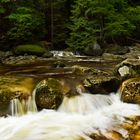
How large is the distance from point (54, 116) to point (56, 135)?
4.14 ft

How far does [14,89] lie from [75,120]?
7.11 ft

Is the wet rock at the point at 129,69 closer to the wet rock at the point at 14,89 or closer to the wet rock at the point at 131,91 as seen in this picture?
the wet rock at the point at 131,91

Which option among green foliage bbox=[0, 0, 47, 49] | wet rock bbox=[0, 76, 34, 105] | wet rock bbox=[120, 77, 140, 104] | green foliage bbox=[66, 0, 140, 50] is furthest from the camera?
green foliage bbox=[0, 0, 47, 49]

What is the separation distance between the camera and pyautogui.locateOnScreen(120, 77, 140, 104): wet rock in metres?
9.45

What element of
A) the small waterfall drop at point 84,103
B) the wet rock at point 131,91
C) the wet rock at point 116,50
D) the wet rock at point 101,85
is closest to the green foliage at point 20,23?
the wet rock at point 116,50

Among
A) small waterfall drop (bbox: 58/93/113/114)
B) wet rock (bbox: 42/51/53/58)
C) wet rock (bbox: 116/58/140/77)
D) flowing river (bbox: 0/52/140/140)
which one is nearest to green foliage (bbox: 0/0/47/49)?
wet rock (bbox: 42/51/53/58)

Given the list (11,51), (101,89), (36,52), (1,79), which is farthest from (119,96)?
(11,51)

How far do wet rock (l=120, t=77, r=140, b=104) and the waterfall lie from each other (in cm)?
271

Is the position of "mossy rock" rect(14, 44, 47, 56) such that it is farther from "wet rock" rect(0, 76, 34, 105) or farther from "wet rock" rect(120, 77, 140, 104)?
"wet rock" rect(120, 77, 140, 104)

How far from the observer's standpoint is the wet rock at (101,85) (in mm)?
9984

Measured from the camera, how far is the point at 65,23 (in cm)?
2570

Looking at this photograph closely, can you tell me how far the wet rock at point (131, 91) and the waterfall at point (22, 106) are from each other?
2.71 metres

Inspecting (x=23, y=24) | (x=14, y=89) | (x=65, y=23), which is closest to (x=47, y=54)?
(x=23, y=24)

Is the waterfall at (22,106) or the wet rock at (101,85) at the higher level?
the wet rock at (101,85)
